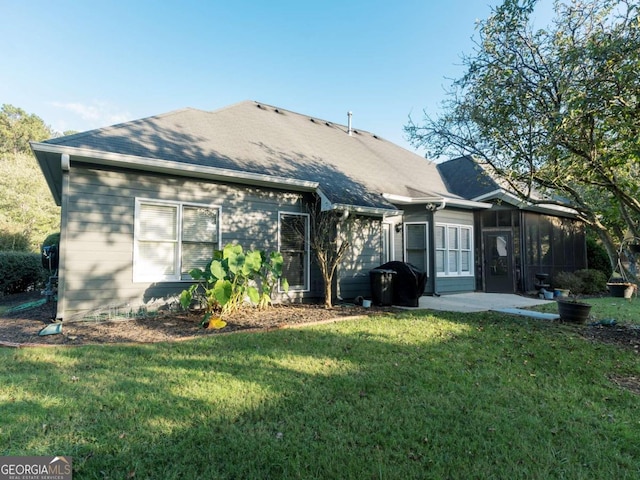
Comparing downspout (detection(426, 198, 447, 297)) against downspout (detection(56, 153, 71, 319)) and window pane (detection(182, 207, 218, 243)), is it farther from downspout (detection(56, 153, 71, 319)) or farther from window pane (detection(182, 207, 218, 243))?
downspout (detection(56, 153, 71, 319))

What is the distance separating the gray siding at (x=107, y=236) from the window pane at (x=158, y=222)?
20cm

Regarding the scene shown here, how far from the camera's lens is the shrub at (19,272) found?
1105 centimetres

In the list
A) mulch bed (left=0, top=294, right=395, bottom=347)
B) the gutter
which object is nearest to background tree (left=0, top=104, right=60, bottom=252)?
mulch bed (left=0, top=294, right=395, bottom=347)

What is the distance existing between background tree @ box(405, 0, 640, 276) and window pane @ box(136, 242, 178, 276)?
6217 millimetres

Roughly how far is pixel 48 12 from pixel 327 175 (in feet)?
29.2

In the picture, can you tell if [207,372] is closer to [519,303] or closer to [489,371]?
[489,371]

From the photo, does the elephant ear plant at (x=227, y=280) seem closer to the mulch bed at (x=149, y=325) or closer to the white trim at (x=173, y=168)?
the mulch bed at (x=149, y=325)

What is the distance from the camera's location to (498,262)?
39.3ft

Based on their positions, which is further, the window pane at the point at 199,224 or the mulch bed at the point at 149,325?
the window pane at the point at 199,224

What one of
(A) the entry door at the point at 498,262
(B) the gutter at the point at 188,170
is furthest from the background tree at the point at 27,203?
(A) the entry door at the point at 498,262

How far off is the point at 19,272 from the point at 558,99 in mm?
15260

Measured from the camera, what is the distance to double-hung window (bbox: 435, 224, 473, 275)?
10930mm

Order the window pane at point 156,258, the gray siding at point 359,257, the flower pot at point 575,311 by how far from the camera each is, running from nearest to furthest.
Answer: the flower pot at point 575,311 → the window pane at point 156,258 → the gray siding at point 359,257

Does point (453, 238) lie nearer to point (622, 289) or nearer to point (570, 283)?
point (570, 283)
